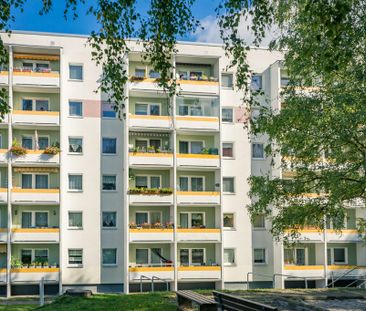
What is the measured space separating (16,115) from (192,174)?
11.3 metres

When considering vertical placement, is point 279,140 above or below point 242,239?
above

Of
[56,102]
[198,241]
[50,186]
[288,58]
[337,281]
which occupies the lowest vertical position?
[337,281]

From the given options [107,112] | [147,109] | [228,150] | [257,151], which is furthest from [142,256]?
[257,151]

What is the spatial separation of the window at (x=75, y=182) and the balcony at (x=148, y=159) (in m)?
3.30

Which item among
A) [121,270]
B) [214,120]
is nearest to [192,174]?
[214,120]

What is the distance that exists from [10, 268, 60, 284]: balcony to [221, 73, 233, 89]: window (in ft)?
51.8

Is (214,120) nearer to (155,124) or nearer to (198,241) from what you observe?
(155,124)

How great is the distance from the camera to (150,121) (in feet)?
121

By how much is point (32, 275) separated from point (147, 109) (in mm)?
12270

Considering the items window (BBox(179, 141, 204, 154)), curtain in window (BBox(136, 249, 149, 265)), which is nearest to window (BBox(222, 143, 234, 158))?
window (BBox(179, 141, 204, 154))

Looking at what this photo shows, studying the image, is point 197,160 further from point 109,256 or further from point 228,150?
point 109,256

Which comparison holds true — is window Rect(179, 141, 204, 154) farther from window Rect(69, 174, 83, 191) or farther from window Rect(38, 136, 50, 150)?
window Rect(38, 136, 50, 150)

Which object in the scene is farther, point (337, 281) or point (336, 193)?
point (337, 281)

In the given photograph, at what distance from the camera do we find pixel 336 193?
18.2m
